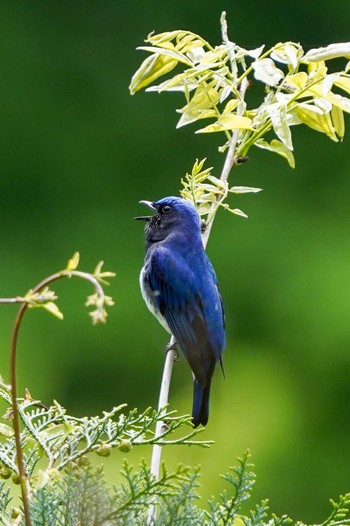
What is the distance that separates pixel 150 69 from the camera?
1607 millimetres

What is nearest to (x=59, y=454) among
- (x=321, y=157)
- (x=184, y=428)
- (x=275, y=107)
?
(x=275, y=107)

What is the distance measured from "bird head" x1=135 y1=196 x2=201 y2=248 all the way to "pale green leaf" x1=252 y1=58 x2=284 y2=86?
89cm

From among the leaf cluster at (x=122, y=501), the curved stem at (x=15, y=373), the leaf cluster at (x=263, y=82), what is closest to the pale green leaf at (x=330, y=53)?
the leaf cluster at (x=263, y=82)

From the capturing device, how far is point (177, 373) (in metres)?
4.43

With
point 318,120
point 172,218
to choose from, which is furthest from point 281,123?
point 172,218

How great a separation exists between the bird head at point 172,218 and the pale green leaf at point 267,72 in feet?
2.91

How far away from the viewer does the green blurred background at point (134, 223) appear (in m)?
4.43

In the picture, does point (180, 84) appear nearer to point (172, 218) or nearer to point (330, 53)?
point (330, 53)

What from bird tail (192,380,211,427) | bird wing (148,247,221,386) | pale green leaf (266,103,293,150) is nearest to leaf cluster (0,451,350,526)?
pale green leaf (266,103,293,150)

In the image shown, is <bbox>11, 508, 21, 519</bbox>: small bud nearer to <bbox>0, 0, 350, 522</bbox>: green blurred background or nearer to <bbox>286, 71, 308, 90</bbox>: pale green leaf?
<bbox>286, 71, 308, 90</bbox>: pale green leaf

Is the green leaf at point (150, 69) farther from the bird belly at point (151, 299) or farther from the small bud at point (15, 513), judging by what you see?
the bird belly at point (151, 299)

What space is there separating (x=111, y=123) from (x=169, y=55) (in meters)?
4.04

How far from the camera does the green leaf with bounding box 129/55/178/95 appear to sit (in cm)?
160

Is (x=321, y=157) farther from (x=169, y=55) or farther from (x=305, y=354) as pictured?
(x=169, y=55)
